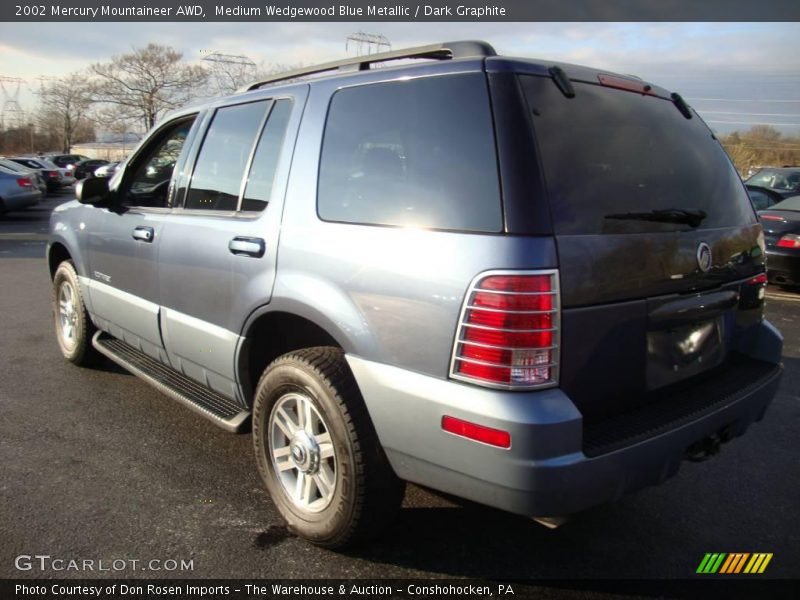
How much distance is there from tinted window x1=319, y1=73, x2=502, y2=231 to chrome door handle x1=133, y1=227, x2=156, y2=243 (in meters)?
1.49

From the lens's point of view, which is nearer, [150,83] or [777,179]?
[777,179]

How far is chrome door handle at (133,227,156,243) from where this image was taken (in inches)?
145

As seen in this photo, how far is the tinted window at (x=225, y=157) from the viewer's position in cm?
321

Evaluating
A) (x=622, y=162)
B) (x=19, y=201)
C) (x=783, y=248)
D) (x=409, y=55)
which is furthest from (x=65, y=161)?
(x=622, y=162)

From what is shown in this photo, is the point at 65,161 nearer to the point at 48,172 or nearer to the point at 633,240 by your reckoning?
the point at 48,172

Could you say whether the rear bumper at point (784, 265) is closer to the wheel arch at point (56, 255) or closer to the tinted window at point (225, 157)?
the tinted window at point (225, 157)

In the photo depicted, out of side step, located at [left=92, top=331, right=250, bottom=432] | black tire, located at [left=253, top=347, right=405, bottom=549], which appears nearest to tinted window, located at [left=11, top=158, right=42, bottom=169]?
side step, located at [left=92, top=331, right=250, bottom=432]

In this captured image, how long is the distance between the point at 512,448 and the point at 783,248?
25.3 feet

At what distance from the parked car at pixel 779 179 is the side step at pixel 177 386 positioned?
38.6ft

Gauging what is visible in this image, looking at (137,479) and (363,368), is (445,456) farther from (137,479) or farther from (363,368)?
(137,479)

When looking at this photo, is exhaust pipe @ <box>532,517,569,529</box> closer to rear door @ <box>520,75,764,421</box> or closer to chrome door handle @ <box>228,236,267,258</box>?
rear door @ <box>520,75,764,421</box>

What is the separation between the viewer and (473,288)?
2.05 meters

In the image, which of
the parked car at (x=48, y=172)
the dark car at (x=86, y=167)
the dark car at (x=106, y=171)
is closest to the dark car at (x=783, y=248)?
the dark car at (x=106, y=171)

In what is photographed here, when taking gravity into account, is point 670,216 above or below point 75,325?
above
